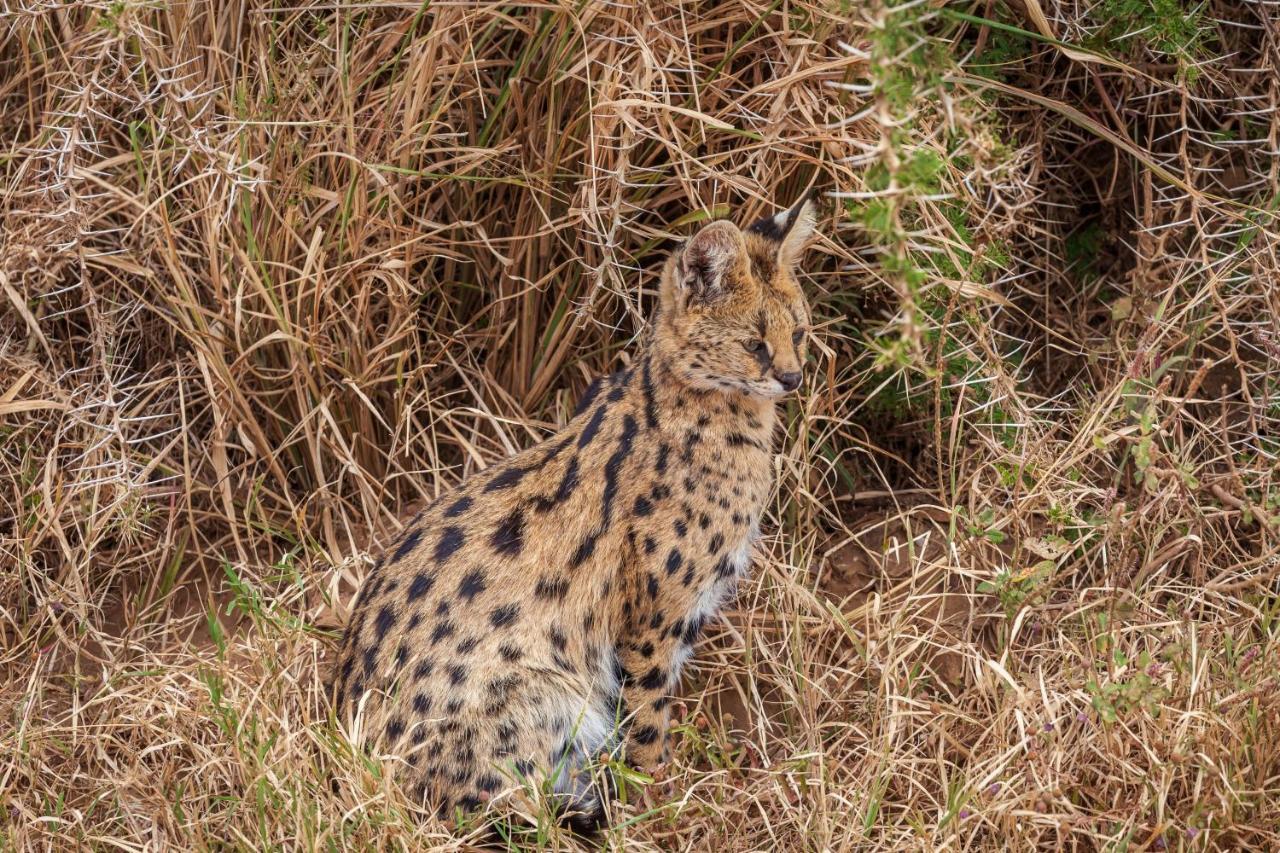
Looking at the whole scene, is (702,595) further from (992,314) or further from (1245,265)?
(1245,265)

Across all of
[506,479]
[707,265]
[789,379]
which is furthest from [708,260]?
[506,479]

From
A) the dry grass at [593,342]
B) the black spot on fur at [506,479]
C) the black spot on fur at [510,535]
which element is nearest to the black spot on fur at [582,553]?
the black spot on fur at [510,535]

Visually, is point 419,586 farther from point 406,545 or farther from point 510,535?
point 510,535

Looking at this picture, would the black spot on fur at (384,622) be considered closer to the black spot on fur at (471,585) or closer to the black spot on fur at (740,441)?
the black spot on fur at (471,585)

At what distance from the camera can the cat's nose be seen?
14.6ft

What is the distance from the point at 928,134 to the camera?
15.4 ft

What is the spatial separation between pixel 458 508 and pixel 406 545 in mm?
183

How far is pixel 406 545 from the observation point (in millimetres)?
4371

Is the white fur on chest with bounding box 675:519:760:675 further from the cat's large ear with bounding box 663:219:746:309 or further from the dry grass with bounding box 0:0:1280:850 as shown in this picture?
the cat's large ear with bounding box 663:219:746:309

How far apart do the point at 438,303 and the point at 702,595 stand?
158 centimetres

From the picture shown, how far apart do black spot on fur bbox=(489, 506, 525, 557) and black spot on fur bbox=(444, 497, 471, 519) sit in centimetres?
13

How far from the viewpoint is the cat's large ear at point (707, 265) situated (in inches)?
170

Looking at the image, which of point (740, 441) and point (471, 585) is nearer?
point (471, 585)

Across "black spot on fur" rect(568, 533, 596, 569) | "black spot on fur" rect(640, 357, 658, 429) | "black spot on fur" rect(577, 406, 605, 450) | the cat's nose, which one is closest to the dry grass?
the cat's nose
